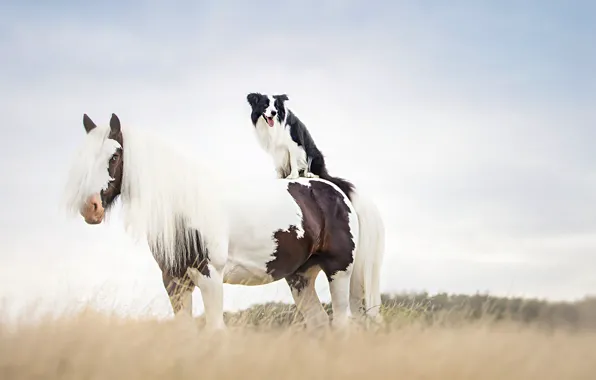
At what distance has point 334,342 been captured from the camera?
650cm

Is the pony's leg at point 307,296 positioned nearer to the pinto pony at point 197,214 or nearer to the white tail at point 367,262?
the pinto pony at point 197,214

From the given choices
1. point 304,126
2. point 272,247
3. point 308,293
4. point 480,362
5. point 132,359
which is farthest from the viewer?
point 304,126

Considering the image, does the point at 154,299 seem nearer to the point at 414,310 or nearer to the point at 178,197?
the point at 178,197

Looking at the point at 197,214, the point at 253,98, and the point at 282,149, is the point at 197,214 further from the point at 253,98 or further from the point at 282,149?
the point at 253,98

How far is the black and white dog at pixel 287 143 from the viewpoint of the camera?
28.0 feet

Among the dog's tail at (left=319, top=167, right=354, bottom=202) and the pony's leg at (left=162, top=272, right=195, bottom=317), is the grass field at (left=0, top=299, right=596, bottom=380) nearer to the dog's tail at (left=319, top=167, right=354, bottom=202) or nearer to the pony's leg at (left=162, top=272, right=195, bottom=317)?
the pony's leg at (left=162, top=272, right=195, bottom=317)

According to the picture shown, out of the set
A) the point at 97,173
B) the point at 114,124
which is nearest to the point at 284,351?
the point at 97,173

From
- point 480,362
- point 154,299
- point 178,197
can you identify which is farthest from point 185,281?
point 480,362

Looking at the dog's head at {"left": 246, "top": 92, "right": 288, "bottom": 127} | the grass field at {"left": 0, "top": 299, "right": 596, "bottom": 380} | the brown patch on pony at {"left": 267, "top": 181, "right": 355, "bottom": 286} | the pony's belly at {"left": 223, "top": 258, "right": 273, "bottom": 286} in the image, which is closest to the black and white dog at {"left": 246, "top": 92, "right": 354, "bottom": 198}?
the dog's head at {"left": 246, "top": 92, "right": 288, "bottom": 127}

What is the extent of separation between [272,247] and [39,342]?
93.7 inches

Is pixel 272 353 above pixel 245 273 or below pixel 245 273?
below

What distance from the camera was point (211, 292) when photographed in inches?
256

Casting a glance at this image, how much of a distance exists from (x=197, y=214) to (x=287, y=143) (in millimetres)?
2182

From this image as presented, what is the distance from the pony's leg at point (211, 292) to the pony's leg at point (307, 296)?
150 centimetres
